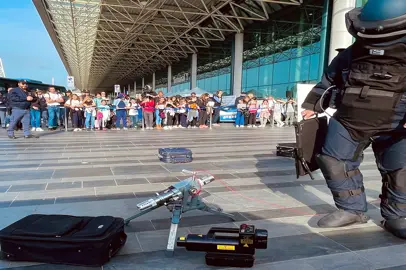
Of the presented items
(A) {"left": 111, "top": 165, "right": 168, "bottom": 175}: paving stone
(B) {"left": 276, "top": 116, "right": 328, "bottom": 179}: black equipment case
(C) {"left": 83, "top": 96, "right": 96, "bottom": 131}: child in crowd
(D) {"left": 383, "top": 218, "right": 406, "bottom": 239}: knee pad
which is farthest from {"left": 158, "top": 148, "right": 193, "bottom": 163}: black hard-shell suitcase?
(C) {"left": 83, "top": 96, "right": 96, "bottom": 131}: child in crowd

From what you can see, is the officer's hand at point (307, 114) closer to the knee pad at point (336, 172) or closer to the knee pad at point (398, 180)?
the knee pad at point (336, 172)

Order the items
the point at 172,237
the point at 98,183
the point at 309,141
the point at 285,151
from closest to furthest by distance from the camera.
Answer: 1. the point at 172,237
2. the point at 309,141
3. the point at 98,183
4. the point at 285,151

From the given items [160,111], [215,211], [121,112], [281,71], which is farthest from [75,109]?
[281,71]

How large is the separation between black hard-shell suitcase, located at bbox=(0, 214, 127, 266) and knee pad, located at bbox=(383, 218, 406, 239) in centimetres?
233

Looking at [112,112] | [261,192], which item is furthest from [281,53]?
[261,192]

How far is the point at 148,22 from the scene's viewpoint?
29.5 metres

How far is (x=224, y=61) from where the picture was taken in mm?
31828

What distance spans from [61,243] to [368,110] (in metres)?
2.48

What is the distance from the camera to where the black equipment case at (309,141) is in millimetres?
3145

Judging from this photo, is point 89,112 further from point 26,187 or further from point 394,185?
point 394,185

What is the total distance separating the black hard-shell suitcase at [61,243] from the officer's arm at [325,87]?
1.99 meters

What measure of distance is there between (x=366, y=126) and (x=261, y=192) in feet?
6.35

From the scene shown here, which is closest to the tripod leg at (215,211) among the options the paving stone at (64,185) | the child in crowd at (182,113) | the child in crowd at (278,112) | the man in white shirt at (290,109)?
the paving stone at (64,185)

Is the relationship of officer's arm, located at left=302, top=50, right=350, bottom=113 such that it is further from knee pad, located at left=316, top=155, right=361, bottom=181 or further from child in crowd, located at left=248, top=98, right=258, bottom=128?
child in crowd, located at left=248, top=98, right=258, bottom=128
